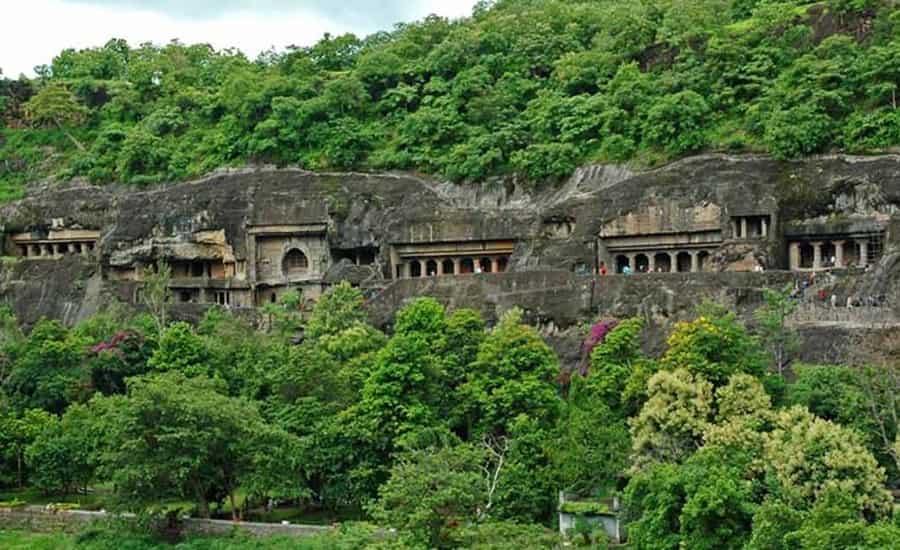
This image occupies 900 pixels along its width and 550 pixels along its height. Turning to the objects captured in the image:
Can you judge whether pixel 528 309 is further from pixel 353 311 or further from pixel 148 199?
pixel 148 199

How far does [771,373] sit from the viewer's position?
3447 cm

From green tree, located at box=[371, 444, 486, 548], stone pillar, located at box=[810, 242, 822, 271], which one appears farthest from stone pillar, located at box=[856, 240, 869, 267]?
green tree, located at box=[371, 444, 486, 548]

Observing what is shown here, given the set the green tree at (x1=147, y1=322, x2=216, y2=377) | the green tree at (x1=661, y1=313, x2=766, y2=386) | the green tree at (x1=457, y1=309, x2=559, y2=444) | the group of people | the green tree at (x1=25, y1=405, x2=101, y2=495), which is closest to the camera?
the green tree at (x1=661, y1=313, x2=766, y2=386)

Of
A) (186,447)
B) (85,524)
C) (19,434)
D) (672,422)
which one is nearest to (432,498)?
(672,422)

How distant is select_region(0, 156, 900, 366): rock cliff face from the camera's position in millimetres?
41094

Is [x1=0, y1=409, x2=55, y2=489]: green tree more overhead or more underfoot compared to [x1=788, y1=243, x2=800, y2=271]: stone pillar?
more underfoot

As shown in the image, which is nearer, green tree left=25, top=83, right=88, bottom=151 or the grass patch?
the grass patch

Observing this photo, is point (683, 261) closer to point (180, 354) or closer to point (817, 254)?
point (817, 254)

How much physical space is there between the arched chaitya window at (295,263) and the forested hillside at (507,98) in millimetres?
4774

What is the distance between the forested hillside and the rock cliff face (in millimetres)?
1851

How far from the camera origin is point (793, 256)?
43406mm

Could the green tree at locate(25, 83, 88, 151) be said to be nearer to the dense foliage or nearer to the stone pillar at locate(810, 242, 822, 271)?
the dense foliage

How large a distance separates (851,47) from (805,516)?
92.6 feet

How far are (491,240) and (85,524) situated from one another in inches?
801
